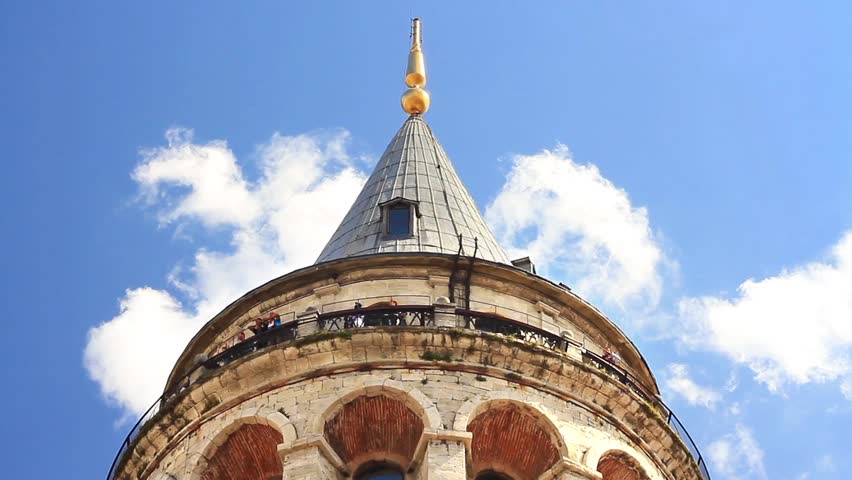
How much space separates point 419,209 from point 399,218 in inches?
22.5

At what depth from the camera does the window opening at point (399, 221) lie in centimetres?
3534

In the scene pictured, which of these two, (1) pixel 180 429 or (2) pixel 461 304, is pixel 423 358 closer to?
(2) pixel 461 304

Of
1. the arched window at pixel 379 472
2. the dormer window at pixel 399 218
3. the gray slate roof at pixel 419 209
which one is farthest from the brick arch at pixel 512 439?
the dormer window at pixel 399 218

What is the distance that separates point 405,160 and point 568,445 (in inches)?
432

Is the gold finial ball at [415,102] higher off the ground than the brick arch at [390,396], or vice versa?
the gold finial ball at [415,102]

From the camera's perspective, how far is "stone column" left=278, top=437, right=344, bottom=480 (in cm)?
2853

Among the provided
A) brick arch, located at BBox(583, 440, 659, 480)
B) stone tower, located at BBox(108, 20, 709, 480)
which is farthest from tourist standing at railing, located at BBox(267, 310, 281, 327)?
brick arch, located at BBox(583, 440, 659, 480)

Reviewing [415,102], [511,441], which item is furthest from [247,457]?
[415,102]

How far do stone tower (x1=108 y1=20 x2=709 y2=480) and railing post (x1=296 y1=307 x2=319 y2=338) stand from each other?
4cm

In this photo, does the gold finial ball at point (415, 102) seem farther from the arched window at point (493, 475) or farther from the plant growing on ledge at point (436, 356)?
the arched window at point (493, 475)

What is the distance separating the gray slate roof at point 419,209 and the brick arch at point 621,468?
5935 mm

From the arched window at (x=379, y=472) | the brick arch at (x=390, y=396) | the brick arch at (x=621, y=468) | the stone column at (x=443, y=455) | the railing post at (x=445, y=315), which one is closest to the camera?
the stone column at (x=443, y=455)

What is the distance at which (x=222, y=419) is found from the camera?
30.6m

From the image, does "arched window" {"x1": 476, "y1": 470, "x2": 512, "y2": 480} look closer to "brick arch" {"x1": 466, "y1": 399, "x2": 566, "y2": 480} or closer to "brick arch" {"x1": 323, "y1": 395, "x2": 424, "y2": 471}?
"brick arch" {"x1": 466, "y1": 399, "x2": 566, "y2": 480}
